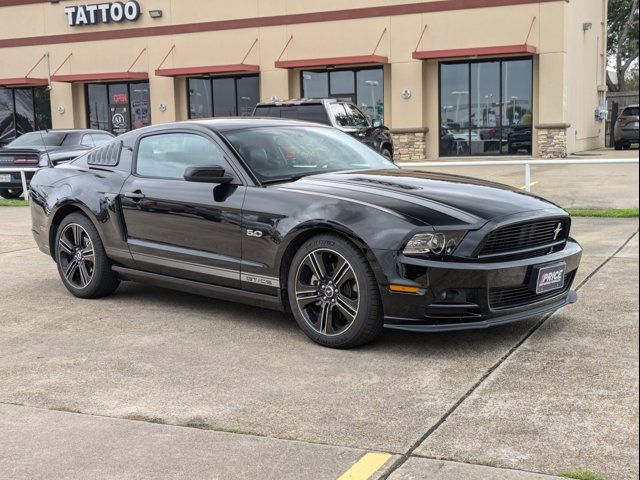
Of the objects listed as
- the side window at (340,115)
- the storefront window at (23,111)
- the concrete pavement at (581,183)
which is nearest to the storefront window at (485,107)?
the concrete pavement at (581,183)

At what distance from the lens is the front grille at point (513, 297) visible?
490 cm

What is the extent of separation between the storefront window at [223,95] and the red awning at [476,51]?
687 cm

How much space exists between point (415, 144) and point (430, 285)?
23.1 meters

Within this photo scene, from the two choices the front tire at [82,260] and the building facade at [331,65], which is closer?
the front tire at [82,260]

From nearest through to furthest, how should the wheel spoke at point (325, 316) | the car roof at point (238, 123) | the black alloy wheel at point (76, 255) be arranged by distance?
the wheel spoke at point (325, 316), the car roof at point (238, 123), the black alloy wheel at point (76, 255)

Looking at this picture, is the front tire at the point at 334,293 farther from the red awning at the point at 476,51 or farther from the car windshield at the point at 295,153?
the red awning at the point at 476,51

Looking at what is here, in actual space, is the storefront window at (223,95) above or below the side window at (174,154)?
above

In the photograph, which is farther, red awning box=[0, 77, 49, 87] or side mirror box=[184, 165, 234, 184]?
red awning box=[0, 77, 49, 87]

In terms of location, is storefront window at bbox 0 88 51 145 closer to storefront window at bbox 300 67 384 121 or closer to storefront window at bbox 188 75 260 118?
storefront window at bbox 188 75 260 118

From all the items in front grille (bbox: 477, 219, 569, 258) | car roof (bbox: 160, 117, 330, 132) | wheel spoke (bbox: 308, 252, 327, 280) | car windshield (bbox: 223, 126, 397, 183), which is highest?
car roof (bbox: 160, 117, 330, 132)

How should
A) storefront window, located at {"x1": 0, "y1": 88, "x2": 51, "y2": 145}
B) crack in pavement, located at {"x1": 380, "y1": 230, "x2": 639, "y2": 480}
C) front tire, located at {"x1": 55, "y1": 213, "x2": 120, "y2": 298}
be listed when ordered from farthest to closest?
storefront window, located at {"x1": 0, "y1": 88, "x2": 51, "y2": 145} → front tire, located at {"x1": 55, "y1": 213, "x2": 120, "y2": 298} → crack in pavement, located at {"x1": 380, "y1": 230, "x2": 639, "y2": 480}

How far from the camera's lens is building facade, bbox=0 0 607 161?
1020 inches

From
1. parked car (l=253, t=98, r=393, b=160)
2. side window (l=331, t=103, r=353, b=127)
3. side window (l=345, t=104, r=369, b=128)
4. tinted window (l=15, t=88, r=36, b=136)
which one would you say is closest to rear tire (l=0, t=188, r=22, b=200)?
parked car (l=253, t=98, r=393, b=160)

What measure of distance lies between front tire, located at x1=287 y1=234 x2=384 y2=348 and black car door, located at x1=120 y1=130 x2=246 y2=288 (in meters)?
0.62
